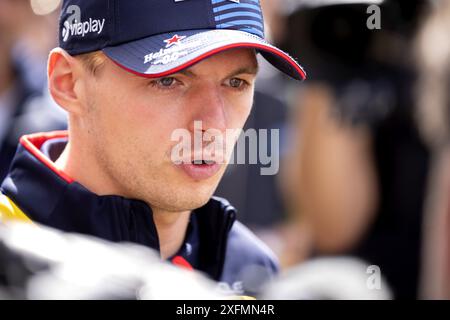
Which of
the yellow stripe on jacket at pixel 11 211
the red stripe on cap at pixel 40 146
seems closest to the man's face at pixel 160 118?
the red stripe on cap at pixel 40 146

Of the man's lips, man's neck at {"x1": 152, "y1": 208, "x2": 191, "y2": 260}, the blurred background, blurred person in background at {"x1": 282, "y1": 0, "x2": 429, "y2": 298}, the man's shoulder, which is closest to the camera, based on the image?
the man's lips

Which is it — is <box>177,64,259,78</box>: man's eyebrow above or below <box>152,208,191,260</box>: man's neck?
above

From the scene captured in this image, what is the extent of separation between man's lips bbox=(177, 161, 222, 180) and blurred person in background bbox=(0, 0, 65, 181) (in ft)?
5.62

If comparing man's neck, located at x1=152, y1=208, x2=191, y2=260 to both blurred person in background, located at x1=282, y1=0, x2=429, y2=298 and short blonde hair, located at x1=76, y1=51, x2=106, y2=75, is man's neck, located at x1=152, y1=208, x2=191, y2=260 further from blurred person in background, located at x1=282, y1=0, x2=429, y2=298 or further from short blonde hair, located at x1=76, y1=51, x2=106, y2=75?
blurred person in background, located at x1=282, y1=0, x2=429, y2=298

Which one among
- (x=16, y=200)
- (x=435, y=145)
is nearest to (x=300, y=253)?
(x=435, y=145)

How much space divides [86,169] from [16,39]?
92.2 inches

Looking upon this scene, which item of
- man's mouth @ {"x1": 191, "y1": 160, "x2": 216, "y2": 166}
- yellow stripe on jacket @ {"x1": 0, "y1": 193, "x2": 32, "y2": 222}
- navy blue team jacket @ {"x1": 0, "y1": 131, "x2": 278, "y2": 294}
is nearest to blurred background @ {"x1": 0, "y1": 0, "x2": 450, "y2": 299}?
navy blue team jacket @ {"x1": 0, "y1": 131, "x2": 278, "y2": 294}

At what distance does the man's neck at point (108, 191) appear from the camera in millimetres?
2002

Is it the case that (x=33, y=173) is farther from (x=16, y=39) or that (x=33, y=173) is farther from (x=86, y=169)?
(x=16, y=39)

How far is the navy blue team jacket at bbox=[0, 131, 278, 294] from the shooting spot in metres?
1.91

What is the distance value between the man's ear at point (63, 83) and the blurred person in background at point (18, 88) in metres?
1.52

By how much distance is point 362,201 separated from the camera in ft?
9.87

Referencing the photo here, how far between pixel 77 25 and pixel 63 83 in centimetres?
16

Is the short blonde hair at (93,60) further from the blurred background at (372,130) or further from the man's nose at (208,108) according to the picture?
the blurred background at (372,130)
